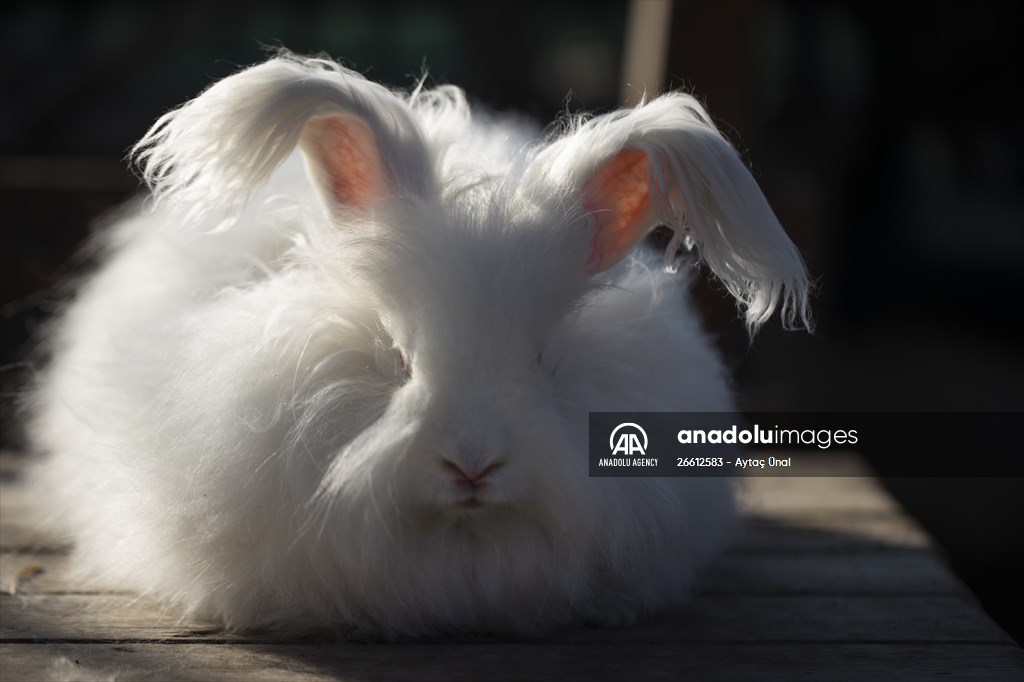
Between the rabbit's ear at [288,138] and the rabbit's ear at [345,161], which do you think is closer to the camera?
the rabbit's ear at [288,138]

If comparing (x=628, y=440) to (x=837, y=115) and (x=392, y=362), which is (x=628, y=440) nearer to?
(x=392, y=362)

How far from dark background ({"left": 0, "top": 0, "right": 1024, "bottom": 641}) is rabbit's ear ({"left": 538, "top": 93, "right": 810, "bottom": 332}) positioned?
2.65m

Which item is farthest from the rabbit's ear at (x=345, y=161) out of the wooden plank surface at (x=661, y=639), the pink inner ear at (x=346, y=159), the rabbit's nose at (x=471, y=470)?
the wooden plank surface at (x=661, y=639)

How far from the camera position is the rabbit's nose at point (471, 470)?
176 centimetres

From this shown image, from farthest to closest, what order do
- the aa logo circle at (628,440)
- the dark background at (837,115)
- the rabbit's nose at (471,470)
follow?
the dark background at (837,115), the aa logo circle at (628,440), the rabbit's nose at (471,470)

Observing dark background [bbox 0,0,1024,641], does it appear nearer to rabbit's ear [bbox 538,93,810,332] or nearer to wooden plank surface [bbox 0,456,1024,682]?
wooden plank surface [bbox 0,456,1024,682]

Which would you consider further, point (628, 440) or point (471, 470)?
point (628, 440)

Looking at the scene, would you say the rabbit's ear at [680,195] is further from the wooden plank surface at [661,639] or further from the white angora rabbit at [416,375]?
the wooden plank surface at [661,639]

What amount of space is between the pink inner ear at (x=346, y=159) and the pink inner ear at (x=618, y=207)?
0.37 metres

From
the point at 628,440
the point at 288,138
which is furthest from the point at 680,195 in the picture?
the point at 288,138

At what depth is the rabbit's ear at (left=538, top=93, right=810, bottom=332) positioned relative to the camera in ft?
6.31

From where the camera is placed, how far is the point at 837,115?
7.24 m

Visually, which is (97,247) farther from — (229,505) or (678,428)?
(678,428)

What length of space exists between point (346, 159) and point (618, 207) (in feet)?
1.57
